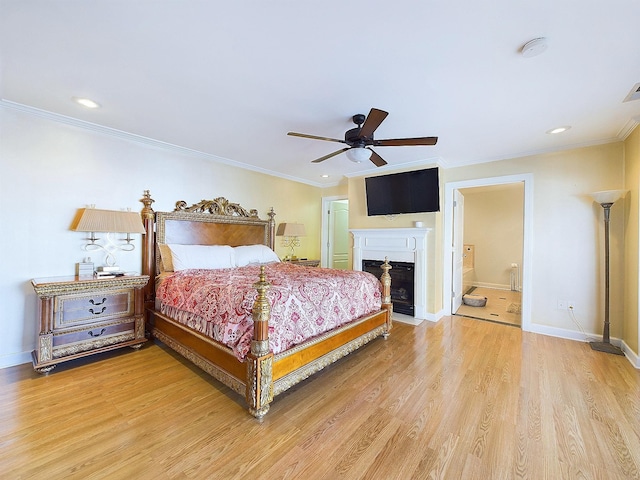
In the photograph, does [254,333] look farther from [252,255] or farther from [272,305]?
[252,255]

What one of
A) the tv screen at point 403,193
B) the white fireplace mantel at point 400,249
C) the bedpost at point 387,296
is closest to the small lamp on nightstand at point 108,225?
the bedpost at point 387,296

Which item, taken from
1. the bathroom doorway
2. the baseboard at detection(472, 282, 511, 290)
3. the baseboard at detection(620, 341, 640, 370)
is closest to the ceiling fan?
the baseboard at detection(620, 341, 640, 370)

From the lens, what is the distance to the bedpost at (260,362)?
1845mm

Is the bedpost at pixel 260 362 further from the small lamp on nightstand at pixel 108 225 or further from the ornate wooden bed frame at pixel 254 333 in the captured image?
the small lamp on nightstand at pixel 108 225

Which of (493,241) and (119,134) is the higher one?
(119,134)

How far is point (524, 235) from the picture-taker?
146 inches

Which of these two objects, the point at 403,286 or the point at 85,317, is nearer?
the point at 85,317

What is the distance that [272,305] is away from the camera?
2.04 metres

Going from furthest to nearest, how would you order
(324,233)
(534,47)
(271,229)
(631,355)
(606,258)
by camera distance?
1. (324,233)
2. (271,229)
3. (606,258)
4. (631,355)
5. (534,47)

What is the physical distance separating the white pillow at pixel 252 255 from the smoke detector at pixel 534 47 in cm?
365

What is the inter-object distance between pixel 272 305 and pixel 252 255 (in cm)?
223

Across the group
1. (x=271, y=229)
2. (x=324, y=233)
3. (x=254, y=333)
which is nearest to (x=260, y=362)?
(x=254, y=333)

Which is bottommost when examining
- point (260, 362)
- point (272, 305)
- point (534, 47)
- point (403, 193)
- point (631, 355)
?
point (631, 355)

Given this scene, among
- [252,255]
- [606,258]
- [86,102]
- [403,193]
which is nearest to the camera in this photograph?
[86,102]
